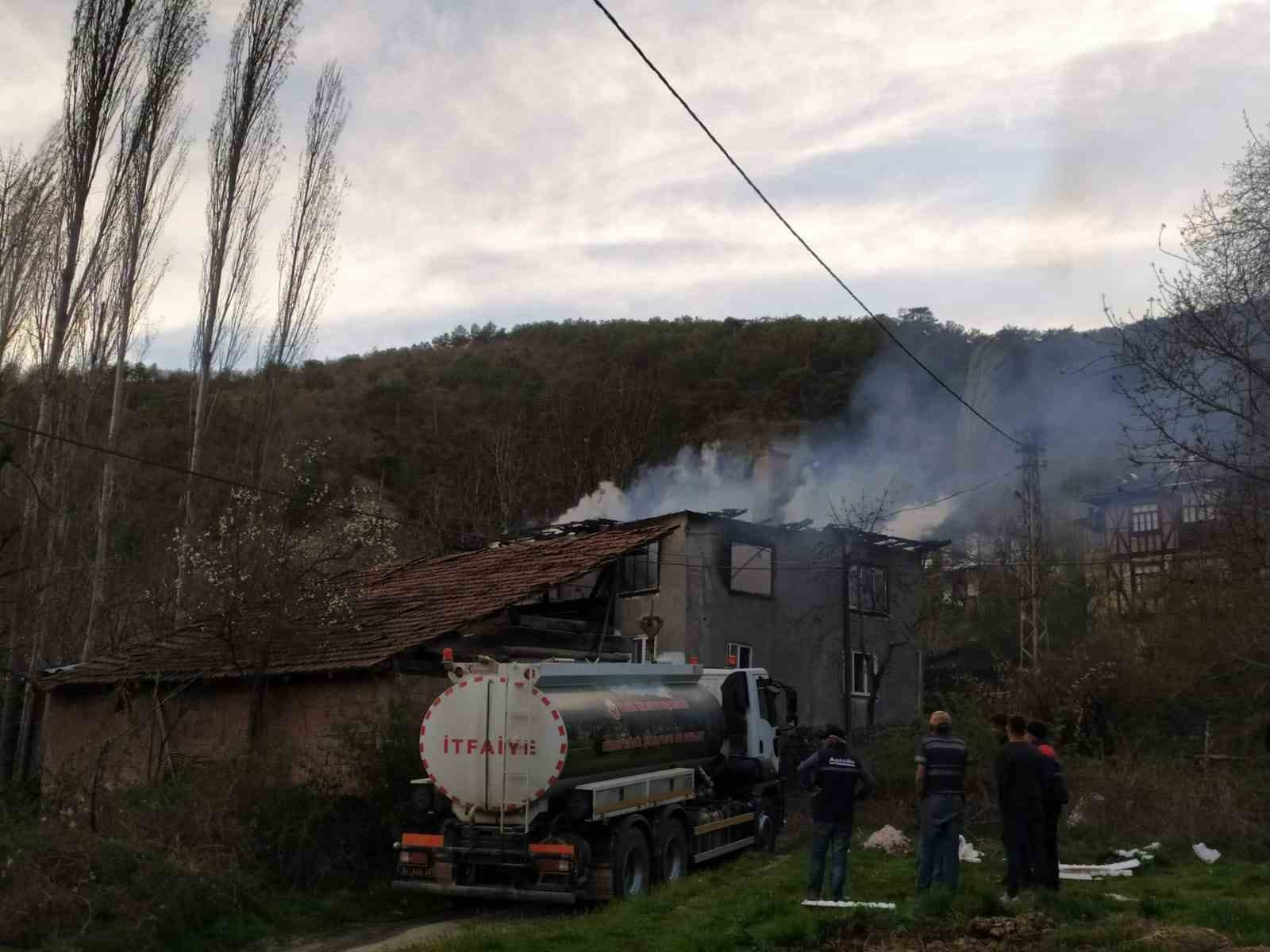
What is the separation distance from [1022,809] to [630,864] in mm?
5341

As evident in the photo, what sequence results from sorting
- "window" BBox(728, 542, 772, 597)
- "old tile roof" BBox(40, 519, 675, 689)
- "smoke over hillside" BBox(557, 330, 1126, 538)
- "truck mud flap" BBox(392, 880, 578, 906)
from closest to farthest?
"truck mud flap" BBox(392, 880, 578, 906), "old tile roof" BBox(40, 519, 675, 689), "window" BBox(728, 542, 772, 597), "smoke over hillside" BBox(557, 330, 1126, 538)

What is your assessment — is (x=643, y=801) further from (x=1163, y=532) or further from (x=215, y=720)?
(x=1163, y=532)

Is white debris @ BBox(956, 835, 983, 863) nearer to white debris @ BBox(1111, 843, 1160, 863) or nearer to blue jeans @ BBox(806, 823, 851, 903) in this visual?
white debris @ BBox(1111, 843, 1160, 863)

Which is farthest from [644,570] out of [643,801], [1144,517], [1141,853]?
[1144,517]

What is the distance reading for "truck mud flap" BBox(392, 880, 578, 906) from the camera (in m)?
12.9

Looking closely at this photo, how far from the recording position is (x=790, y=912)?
10531mm

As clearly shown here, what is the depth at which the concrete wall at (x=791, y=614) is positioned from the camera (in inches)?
1130

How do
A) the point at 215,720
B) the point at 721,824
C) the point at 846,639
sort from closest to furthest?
the point at 721,824
the point at 215,720
the point at 846,639

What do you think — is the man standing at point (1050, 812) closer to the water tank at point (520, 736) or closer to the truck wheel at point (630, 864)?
the truck wheel at point (630, 864)

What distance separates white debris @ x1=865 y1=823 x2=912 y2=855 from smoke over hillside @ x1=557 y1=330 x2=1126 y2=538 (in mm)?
15966

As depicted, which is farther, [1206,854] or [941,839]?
[1206,854]

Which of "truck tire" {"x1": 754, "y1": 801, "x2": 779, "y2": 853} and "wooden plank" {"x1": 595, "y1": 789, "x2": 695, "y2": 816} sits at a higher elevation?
"wooden plank" {"x1": 595, "y1": 789, "x2": 695, "y2": 816}

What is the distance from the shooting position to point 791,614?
104 ft

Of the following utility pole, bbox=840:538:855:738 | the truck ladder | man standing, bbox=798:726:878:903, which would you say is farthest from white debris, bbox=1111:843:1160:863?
utility pole, bbox=840:538:855:738
